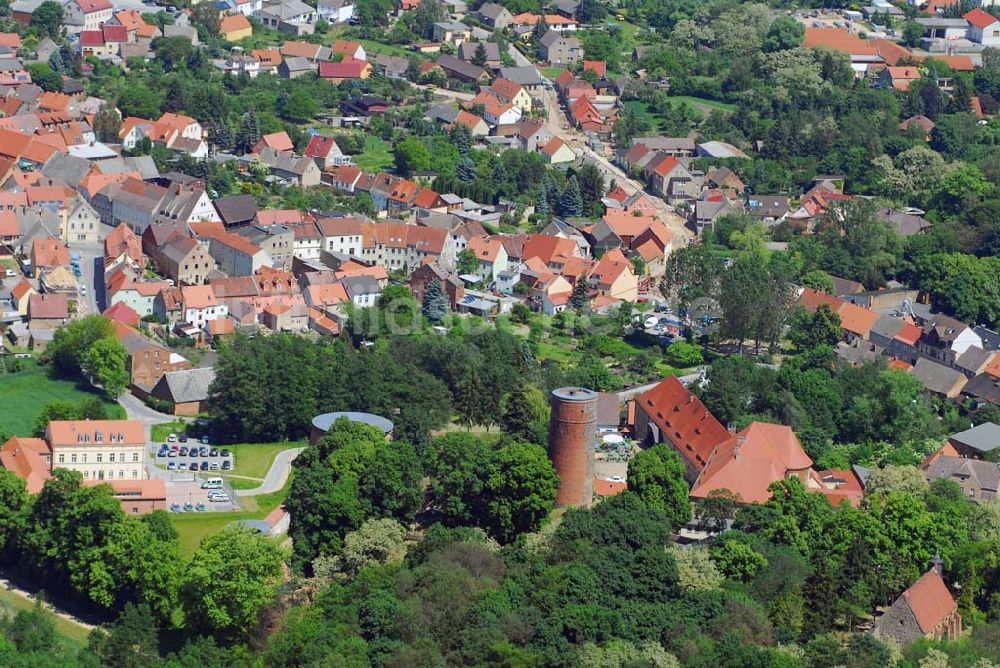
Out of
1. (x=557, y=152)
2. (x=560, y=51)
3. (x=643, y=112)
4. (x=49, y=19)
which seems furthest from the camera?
(x=560, y=51)

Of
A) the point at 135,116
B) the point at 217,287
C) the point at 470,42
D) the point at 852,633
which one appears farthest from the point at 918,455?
the point at 470,42

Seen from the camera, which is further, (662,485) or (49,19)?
(49,19)

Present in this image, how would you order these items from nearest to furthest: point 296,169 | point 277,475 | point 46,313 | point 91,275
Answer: point 277,475 → point 46,313 → point 91,275 → point 296,169

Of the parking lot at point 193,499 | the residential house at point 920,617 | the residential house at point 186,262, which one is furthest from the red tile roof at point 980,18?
the residential house at point 920,617

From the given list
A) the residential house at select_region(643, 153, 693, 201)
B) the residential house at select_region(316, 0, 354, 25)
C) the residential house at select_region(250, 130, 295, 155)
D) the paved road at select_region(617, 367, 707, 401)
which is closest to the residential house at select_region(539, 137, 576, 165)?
the residential house at select_region(643, 153, 693, 201)

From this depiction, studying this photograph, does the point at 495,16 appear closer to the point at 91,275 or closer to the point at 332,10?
the point at 332,10

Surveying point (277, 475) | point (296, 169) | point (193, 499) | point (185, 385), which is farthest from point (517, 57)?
point (193, 499)
